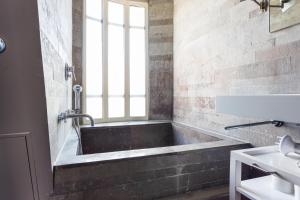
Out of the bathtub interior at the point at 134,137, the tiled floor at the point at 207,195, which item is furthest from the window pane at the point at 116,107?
the tiled floor at the point at 207,195

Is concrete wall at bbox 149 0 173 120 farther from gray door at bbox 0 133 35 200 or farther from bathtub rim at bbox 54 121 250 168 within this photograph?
gray door at bbox 0 133 35 200

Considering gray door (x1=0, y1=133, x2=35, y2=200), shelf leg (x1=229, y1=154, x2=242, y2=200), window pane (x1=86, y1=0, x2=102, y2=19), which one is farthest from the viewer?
window pane (x1=86, y1=0, x2=102, y2=19)

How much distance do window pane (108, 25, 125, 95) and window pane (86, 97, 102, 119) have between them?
0.23 m

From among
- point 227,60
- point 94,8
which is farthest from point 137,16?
point 227,60

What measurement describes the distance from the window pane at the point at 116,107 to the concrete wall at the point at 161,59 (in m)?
0.48

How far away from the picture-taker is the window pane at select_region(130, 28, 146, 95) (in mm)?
3384

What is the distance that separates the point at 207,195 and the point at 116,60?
2396 mm

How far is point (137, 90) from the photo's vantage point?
3.42 meters

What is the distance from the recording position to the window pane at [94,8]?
119 inches

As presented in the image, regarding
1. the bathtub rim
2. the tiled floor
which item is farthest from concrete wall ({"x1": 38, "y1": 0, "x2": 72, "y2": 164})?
the tiled floor

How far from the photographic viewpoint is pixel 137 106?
11.3ft

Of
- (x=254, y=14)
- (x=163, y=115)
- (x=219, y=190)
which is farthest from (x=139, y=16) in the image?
(x=219, y=190)

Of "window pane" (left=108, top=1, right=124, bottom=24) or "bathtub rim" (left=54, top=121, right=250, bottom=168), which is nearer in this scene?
"bathtub rim" (left=54, top=121, right=250, bottom=168)

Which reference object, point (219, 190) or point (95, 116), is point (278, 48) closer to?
point (219, 190)
